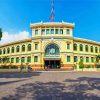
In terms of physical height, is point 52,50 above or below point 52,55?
above

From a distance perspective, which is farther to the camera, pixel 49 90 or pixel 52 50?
pixel 52 50

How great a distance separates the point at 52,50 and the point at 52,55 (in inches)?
62.4

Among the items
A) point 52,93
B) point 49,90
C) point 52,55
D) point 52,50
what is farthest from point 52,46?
point 52,93

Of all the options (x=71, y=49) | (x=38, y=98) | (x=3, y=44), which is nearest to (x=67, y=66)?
(x=71, y=49)

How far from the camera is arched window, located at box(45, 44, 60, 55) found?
56875mm

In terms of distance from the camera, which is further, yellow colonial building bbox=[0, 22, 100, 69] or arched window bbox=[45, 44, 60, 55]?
arched window bbox=[45, 44, 60, 55]

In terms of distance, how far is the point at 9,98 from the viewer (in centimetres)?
840

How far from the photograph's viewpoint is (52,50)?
56.8 meters

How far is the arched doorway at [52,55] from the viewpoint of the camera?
56281 millimetres

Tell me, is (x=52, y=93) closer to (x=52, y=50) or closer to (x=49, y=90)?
(x=49, y=90)

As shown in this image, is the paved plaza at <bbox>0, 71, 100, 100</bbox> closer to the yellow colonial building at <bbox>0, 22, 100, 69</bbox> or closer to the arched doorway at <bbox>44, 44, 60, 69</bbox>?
the yellow colonial building at <bbox>0, 22, 100, 69</bbox>

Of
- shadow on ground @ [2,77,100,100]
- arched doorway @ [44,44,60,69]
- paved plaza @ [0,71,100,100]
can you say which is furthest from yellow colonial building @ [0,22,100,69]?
shadow on ground @ [2,77,100,100]

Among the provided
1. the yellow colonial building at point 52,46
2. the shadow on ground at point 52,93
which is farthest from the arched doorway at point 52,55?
the shadow on ground at point 52,93

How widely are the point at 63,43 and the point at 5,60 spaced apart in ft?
79.5
